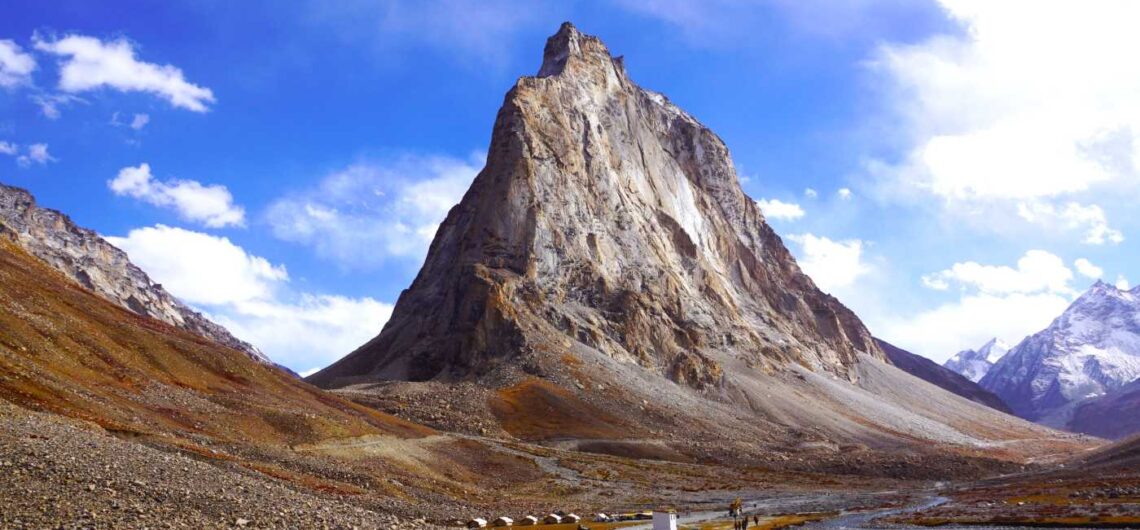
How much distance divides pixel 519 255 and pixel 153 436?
438 ft

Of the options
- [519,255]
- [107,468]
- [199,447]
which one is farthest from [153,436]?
[519,255]

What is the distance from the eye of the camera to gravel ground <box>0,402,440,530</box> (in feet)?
90.5

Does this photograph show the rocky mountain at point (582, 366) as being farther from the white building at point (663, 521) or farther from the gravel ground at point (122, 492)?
the gravel ground at point (122, 492)

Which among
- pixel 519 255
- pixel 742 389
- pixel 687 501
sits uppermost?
pixel 519 255

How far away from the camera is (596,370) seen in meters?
158

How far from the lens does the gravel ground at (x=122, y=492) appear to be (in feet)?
90.5

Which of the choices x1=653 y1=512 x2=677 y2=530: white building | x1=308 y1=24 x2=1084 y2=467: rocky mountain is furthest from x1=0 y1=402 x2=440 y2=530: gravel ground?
x1=308 y1=24 x2=1084 y2=467: rocky mountain

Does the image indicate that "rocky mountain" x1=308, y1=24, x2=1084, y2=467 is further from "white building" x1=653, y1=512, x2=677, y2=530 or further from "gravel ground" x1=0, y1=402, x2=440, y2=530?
"gravel ground" x1=0, y1=402, x2=440, y2=530

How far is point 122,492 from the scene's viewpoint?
31.0m

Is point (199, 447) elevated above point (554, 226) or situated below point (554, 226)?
below

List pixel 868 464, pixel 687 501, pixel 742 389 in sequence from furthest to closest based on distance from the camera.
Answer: pixel 742 389, pixel 868 464, pixel 687 501

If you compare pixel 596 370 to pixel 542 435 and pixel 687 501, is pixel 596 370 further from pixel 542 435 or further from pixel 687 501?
pixel 687 501

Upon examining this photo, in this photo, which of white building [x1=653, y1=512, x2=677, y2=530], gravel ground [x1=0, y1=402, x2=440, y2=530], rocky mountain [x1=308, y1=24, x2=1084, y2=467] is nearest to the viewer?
gravel ground [x1=0, y1=402, x2=440, y2=530]

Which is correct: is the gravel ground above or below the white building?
above
